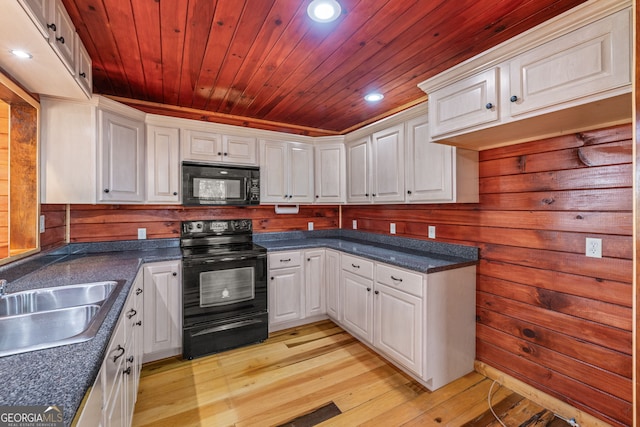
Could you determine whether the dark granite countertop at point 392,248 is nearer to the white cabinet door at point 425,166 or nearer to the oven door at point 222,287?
the oven door at point 222,287

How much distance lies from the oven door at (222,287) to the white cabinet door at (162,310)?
0.08 meters

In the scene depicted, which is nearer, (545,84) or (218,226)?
Answer: (545,84)

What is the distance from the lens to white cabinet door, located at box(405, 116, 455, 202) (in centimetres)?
217

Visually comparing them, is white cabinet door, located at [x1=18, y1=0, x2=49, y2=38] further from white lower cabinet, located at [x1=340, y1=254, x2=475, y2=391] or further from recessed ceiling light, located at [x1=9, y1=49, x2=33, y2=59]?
white lower cabinet, located at [x1=340, y1=254, x2=475, y2=391]

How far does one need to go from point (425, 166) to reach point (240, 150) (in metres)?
1.85

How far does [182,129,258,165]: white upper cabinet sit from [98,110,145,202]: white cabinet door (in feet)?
1.29

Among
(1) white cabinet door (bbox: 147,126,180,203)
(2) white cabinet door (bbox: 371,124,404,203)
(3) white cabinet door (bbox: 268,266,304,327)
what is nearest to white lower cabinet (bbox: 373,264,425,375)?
(2) white cabinet door (bbox: 371,124,404,203)

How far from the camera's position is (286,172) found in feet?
10.6

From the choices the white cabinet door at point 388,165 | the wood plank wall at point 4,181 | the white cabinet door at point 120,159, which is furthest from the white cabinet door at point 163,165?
the white cabinet door at point 388,165

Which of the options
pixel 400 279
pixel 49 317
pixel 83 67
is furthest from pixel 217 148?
pixel 400 279

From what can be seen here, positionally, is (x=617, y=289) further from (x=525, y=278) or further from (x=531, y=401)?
(x=531, y=401)

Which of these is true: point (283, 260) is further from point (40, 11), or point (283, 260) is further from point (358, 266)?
point (40, 11)

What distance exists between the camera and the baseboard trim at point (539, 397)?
66.7 inches

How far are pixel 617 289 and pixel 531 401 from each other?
3.13ft
